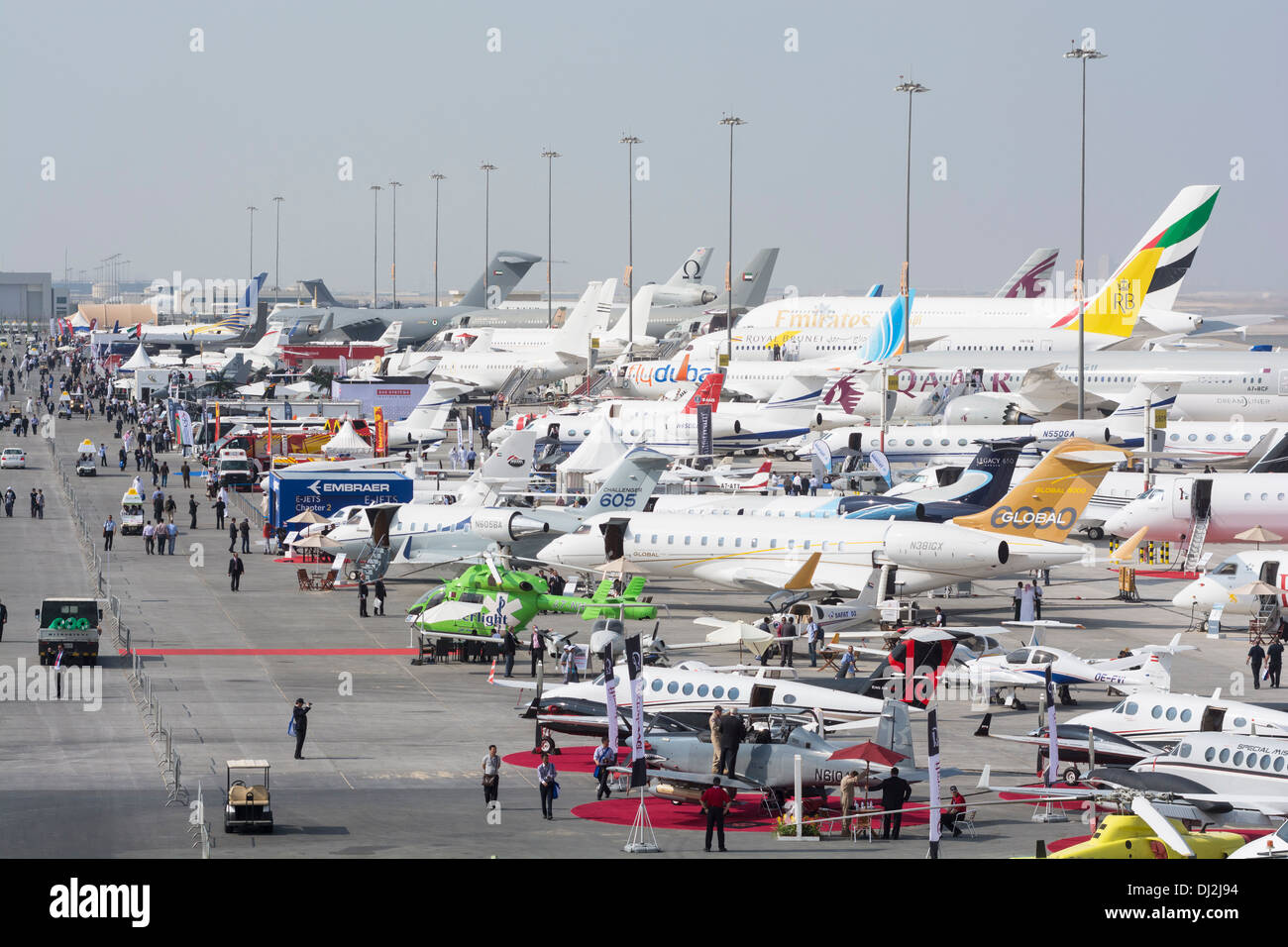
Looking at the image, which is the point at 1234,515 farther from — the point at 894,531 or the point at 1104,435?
the point at 1104,435

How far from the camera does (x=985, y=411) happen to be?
8194cm

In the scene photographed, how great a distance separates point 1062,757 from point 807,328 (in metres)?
90.0

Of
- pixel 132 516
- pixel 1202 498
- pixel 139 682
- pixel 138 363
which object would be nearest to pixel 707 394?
pixel 132 516

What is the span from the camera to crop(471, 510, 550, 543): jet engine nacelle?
4984 centimetres

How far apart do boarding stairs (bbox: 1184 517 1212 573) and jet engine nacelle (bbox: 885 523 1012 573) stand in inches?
512

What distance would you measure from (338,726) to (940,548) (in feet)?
58.3

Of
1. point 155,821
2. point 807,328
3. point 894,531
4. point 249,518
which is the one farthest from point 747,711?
point 807,328

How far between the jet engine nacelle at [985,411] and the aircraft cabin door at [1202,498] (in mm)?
29080

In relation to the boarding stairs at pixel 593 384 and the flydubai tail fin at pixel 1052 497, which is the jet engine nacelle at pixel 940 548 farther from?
the boarding stairs at pixel 593 384

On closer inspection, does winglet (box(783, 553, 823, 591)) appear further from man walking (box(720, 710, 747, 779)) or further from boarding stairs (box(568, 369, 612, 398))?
boarding stairs (box(568, 369, 612, 398))

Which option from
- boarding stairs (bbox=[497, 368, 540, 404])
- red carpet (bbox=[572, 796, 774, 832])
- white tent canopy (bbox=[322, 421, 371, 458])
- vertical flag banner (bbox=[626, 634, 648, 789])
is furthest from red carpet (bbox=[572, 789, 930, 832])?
boarding stairs (bbox=[497, 368, 540, 404])

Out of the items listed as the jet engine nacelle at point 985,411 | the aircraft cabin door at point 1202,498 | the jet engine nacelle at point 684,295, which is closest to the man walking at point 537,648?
the aircraft cabin door at point 1202,498

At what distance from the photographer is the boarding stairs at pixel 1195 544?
52.4 meters

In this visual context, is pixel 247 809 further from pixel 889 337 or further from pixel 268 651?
pixel 889 337
